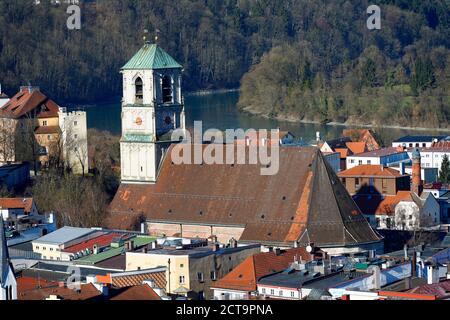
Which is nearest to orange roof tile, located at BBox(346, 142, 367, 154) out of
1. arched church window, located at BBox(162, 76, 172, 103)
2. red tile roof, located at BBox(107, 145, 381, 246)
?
arched church window, located at BBox(162, 76, 172, 103)

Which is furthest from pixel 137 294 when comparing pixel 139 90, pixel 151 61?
pixel 151 61

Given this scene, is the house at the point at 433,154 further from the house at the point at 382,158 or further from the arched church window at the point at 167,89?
the arched church window at the point at 167,89

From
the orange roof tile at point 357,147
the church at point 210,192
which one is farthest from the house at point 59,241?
the orange roof tile at point 357,147

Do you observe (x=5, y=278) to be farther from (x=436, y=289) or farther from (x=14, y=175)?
(x=14, y=175)

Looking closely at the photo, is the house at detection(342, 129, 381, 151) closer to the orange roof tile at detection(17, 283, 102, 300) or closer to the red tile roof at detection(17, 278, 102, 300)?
the red tile roof at detection(17, 278, 102, 300)

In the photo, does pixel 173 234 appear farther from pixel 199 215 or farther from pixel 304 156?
pixel 304 156
